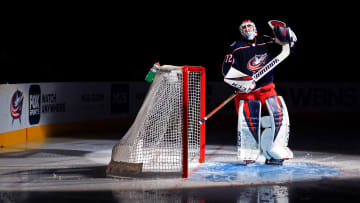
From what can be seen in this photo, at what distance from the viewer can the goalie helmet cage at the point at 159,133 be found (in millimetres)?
6988

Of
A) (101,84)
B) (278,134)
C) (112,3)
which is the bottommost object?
(278,134)

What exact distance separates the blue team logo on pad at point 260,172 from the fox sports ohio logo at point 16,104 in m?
3.77

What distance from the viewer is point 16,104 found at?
1042 cm

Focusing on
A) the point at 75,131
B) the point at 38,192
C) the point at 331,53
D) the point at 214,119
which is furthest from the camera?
the point at 331,53

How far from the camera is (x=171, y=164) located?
7.37 meters

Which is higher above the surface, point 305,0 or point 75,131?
point 305,0

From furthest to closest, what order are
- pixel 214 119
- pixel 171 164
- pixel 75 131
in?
pixel 214 119 < pixel 75 131 < pixel 171 164

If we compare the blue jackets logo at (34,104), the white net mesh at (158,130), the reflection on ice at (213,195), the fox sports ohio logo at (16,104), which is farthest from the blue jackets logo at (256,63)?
the blue jackets logo at (34,104)

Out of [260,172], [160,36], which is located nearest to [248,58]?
[260,172]

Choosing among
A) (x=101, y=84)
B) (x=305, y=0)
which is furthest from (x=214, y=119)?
(x=305, y=0)

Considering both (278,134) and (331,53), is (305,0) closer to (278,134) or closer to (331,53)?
(331,53)

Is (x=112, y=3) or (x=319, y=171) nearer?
(x=319, y=171)

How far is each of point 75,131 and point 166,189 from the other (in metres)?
6.61

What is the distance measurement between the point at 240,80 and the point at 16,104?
170 inches
